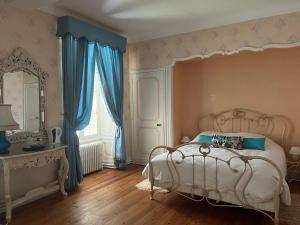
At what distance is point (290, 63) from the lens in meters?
4.18

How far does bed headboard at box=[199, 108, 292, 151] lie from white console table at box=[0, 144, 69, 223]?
112 inches

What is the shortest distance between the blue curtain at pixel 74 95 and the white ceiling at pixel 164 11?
1.45ft

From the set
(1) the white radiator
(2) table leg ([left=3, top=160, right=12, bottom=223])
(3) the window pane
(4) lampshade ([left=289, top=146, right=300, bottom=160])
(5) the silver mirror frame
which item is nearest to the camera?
(2) table leg ([left=3, top=160, right=12, bottom=223])

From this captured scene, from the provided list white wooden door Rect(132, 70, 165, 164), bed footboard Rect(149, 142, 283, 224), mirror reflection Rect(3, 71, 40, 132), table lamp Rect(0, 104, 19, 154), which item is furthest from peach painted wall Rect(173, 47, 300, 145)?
→ table lamp Rect(0, 104, 19, 154)

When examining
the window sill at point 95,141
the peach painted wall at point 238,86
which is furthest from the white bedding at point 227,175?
the window sill at point 95,141

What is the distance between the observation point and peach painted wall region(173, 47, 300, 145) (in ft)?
13.8

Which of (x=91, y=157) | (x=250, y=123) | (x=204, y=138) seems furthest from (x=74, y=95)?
(x=250, y=123)

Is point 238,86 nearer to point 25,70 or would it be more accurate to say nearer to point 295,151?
point 295,151

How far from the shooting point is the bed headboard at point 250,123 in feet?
14.0

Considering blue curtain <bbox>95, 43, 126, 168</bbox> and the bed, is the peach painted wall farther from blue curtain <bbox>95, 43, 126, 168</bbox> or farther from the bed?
blue curtain <bbox>95, 43, 126, 168</bbox>

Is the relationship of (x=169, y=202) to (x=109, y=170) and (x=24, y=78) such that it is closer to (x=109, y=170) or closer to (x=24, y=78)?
(x=109, y=170)

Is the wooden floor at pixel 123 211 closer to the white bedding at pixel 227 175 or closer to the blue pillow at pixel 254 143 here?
the white bedding at pixel 227 175

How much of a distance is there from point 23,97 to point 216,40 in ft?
10.4

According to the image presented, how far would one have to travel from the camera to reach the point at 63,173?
3.49 metres
